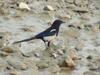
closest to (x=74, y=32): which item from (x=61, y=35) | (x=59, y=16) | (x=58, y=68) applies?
(x=61, y=35)

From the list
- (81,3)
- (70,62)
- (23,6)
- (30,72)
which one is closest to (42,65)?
(30,72)

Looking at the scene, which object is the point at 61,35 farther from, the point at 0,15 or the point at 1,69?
the point at 1,69

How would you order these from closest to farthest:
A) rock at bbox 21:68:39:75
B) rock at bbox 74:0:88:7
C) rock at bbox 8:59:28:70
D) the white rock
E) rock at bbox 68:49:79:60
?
rock at bbox 21:68:39:75 < rock at bbox 8:59:28:70 < rock at bbox 68:49:79:60 < the white rock < rock at bbox 74:0:88:7

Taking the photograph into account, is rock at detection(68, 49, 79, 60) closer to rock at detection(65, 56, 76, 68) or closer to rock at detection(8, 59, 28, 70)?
rock at detection(65, 56, 76, 68)

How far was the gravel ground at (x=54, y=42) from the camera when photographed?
8.39 m

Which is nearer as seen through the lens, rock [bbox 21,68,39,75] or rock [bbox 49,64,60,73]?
rock [bbox 21,68,39,75]

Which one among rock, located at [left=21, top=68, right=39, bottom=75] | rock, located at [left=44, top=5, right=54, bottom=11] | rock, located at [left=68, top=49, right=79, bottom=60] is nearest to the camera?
rock, located at [left=21, top=68, right=39, bottom=75]

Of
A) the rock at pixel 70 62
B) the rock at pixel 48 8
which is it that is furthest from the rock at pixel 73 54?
the rock at pixel 48 8

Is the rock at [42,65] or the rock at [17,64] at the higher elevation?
the rock at [17,64]

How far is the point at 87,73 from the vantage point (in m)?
8.27

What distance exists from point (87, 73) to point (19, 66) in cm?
105

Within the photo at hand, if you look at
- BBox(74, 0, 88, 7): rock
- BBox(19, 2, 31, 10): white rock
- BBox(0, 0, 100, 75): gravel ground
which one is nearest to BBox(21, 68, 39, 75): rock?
BBox(0, 0, 100, 75): gravel ground

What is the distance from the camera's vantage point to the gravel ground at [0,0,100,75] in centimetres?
839

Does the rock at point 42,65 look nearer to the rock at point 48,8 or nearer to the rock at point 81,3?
the rock at point 48,8
